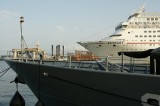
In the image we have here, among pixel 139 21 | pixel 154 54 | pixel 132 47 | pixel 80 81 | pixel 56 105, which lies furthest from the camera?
pixel 139 21

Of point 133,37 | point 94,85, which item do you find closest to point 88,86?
point 94,85

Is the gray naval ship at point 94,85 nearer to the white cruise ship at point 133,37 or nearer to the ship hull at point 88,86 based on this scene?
the ship hull at point 88,86

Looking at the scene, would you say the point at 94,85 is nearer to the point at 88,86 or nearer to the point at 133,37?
the point at 88,86

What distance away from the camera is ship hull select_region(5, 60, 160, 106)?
26.7ft

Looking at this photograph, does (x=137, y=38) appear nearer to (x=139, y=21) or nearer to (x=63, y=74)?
(x=139, y=21)

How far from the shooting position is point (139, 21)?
57312mm

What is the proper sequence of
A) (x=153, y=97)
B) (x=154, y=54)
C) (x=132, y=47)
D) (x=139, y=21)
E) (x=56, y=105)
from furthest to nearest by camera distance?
(x=139, y=21)
(x=132, y=47)
(x=56, y=105)
(x=154, y=54)
(x=153, y=97)

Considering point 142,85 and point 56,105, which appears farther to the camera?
point 56,105

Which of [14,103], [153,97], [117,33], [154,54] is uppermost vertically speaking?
[117,33]

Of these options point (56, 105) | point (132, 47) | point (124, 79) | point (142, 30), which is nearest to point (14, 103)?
point (56, 105)

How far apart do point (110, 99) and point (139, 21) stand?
1964 inches

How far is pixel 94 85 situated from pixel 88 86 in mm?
279

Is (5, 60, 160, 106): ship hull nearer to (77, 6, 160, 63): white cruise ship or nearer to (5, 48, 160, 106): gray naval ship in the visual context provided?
(5, 48, 160, 106): gray naval ship

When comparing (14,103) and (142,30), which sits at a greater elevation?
(142,30)
